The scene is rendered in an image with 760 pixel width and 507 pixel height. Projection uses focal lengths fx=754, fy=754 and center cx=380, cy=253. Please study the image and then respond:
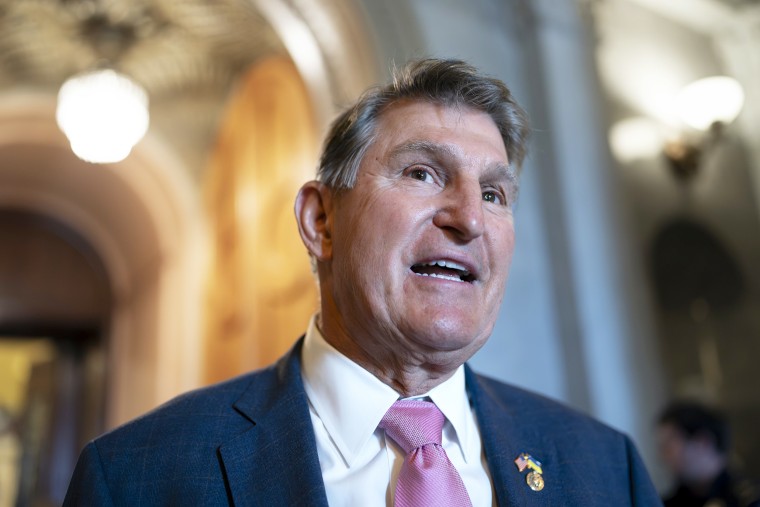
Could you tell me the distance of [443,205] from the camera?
157 centimetres

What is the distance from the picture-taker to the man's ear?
5.82 ft

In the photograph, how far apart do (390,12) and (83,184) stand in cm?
430

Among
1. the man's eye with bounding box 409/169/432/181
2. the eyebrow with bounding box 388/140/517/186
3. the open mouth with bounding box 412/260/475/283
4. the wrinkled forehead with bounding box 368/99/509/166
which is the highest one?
the wrinkled forehead with bounding box 368/99/509/166

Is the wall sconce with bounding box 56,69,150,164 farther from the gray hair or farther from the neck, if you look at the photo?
the neck

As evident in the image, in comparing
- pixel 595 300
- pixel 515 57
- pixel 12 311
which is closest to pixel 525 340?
pixel 595 300

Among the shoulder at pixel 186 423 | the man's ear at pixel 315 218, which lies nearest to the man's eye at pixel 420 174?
the man's ear at pixel 315 218

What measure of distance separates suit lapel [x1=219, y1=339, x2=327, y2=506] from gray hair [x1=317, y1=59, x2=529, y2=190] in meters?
0.49

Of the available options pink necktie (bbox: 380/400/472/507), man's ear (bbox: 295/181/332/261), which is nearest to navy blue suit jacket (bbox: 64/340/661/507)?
A: pink necktie (bbox: 380/400/472/507)

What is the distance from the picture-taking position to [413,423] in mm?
1555

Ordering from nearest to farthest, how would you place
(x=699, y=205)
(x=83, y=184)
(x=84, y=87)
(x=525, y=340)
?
(x=525, y=340) < (x=699, y=205) < (x=84, y=87) < (x=83, y=184)

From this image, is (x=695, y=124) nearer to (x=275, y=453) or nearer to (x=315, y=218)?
(x=315, y=218)

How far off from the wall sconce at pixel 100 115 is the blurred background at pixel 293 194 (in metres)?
0.01

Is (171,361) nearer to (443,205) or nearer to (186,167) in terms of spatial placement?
(186,167)

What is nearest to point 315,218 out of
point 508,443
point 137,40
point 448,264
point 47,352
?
point 448,264
